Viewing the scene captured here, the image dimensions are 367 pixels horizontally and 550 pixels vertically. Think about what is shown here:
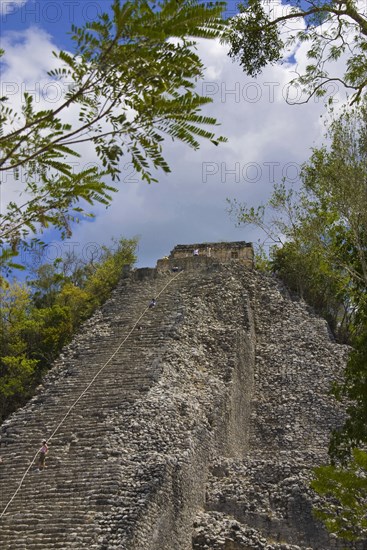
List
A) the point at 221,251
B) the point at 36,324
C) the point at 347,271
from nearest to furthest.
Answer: the point at 347,271
the point at 36,324
the point at 221,251

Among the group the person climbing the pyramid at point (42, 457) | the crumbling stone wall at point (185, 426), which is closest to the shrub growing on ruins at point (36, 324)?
the crumbling stone wall at point (185, 426)

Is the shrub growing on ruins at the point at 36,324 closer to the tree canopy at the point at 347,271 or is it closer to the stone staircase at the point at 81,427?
the stone staircase at the point at 81,427

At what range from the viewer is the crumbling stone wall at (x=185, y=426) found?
13469 millimetres

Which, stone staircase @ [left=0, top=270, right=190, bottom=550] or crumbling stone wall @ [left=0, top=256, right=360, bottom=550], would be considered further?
crumbling stone wall @ [left=0, top=256, right=360, bottom=550]

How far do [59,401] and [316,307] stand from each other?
1052 cm

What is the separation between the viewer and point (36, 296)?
26.8m

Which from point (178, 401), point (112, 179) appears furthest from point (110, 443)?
point (112, 179)

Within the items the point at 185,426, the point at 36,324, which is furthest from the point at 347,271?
the point at 36,324

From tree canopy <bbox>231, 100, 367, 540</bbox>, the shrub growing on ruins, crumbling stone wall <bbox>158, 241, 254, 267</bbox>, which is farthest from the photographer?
crumbling stone wall <bbox>158, 241, 254, 267</bbox>

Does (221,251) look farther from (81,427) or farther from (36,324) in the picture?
(81,427)

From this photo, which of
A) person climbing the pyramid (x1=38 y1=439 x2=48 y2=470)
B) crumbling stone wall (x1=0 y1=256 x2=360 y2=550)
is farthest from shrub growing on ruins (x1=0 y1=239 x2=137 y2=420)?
person climbing the pyramid (x1=38 y1=439 x2=48 y2=470)

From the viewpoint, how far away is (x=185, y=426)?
52.4 feet

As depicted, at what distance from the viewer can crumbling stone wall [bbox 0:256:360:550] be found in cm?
1347

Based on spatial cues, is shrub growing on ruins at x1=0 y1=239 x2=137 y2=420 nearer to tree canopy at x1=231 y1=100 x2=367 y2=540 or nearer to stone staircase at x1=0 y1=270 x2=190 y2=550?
stone staircase at x1=0 y1=270 x2=190 y2=550
